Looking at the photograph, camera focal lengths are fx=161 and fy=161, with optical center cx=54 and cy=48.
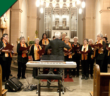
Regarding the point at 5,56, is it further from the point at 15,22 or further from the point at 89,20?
the point at 89,20

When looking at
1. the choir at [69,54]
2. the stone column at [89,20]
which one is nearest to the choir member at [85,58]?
the choir at [69,54]

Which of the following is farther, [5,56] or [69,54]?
[69,54]

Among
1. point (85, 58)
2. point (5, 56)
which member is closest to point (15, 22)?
point (5, 56)

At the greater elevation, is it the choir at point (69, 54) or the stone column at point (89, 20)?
the stone column at point (89, 20)

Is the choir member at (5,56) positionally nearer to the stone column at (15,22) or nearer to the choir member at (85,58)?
the choir member at (85,58)

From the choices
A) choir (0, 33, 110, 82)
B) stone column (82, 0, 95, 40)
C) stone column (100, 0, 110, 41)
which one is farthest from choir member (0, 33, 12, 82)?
stone column (82, 0, 95, 40)

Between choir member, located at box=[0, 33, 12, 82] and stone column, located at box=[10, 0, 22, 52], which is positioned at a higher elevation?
stone column, located at box=[10, 0, 22, 52]

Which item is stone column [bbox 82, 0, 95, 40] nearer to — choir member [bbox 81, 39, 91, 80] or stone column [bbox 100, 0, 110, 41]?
stone column [bbox 100, 0, 110, 41]

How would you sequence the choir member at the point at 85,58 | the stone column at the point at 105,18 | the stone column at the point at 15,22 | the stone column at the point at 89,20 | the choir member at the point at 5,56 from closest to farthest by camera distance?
the choir member at the point at 5,56, the choir member at the point at 85,58, the stone column at the point at 15,22, the stone column at the point at 105,18, the stone column at the point at 89,20

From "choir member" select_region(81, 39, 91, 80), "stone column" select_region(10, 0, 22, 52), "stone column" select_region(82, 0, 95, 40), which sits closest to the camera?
"choir member" select_region(81, 39, 91, 80)

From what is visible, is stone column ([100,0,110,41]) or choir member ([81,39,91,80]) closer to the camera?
choir member ([81,39,91,80])

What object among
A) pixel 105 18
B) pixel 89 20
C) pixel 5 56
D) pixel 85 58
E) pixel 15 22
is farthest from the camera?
pixel 89 20

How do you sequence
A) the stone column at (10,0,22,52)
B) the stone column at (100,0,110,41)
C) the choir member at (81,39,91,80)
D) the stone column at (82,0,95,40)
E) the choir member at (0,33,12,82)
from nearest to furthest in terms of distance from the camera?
the choir member at (0,33,12,82)
the choir member at (81,39,91,80)
the stone column at (10,0,22,52)
the stone column at (100,0,110,41)
the stone column at (82,0,95,40)

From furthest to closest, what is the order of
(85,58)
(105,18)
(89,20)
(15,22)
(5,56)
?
(89,20) → (105,18) → (15,22) → (85,58) → (5,56)
